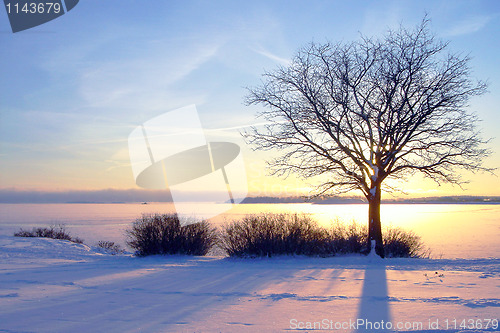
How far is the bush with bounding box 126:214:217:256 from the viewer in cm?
1555

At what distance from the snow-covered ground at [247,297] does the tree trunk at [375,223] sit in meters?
1.88

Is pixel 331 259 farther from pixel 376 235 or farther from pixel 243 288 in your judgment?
pixel 243 288

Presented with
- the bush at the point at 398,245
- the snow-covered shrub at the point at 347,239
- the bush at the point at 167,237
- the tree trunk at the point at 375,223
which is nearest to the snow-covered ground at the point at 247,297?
the tree trunk at the point at 375,223

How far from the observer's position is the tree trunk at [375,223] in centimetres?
1412

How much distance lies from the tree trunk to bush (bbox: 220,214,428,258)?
31.5 inches

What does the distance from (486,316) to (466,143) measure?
9607 mm

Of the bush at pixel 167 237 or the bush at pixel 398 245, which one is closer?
the bush at pixel 398 245

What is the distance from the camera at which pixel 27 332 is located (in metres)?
5.19

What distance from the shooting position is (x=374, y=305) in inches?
261

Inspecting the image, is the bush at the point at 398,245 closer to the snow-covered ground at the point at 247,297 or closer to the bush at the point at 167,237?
the snow-covered ground at the point at 247,297

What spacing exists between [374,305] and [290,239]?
772 centimetres

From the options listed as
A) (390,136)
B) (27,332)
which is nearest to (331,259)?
(390,136)

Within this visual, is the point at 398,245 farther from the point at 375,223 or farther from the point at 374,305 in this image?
the point at 374,305

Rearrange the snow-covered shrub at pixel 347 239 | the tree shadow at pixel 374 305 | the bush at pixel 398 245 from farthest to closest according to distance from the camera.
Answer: the bush at pixel 398 245
the snow-covered shrub at pixel 347 239
the tree shadow at pixel 374 305
